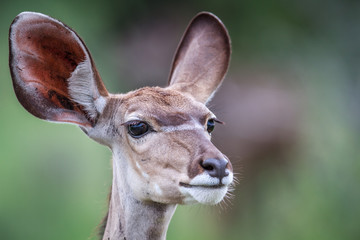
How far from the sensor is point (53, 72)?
366 centimetres

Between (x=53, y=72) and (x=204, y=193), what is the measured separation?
4.03 feet

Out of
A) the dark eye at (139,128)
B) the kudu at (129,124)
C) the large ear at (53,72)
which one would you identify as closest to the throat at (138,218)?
the kudu at (129,124)

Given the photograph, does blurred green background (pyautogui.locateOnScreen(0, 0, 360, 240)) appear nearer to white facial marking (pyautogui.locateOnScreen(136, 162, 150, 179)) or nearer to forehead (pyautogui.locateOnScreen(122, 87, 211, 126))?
forehead (pyautogui.locateOnScreen(122, 87, 211, 126))

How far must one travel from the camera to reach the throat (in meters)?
3.51

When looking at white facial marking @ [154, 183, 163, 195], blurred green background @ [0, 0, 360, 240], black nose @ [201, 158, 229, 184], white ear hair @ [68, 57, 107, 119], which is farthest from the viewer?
blurred green background @ [0, 0, 360, 240]

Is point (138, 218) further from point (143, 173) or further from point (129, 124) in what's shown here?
point (129, 124)

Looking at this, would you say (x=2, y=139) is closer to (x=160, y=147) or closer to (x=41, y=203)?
(x=41, y=203)

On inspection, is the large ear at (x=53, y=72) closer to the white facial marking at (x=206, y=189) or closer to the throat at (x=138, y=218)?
the throat at (x=138, y=218)

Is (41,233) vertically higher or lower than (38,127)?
lower

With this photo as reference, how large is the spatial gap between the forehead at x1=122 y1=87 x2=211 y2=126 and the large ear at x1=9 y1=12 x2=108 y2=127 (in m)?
0.24

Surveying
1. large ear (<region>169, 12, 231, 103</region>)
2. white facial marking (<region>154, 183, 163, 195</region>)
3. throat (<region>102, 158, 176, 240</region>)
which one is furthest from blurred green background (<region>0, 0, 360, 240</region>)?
white facial marking (<region>154, 183, 163, 195</region>)

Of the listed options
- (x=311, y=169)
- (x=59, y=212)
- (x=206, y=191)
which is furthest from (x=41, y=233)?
(x=206, y=191)

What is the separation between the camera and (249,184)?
10250mm

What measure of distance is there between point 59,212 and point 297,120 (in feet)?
14.7
